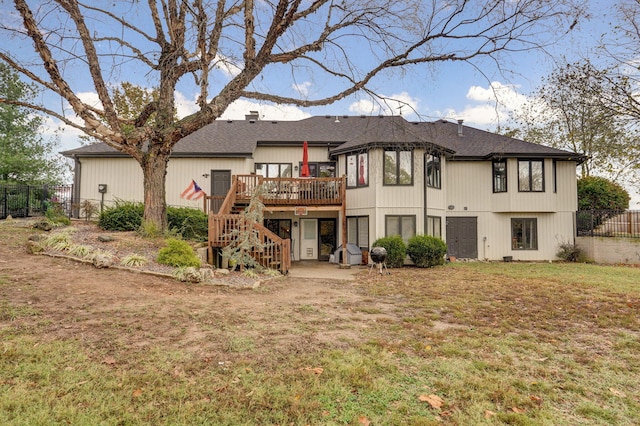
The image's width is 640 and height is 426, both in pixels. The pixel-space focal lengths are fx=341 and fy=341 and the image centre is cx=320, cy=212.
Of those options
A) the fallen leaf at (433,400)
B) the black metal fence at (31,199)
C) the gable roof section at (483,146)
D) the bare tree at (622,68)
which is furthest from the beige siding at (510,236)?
the black metal fence at (31,199)

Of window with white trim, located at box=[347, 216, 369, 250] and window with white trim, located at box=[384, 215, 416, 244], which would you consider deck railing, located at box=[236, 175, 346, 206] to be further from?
window with white trim, located at box=[384, 215, 416, 244]

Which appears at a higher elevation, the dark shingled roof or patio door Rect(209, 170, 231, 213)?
the dark shingled roof

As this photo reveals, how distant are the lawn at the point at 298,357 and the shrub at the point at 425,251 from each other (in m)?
5.82

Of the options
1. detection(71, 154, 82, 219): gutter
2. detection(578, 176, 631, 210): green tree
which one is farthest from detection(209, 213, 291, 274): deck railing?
detection(578, 176, 631, 210): green tree

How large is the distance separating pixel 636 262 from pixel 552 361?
1485cm

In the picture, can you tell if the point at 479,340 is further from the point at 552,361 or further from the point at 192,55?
the point at 192,55

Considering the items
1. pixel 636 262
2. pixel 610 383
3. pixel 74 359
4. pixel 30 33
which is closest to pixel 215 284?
pixel 74 359

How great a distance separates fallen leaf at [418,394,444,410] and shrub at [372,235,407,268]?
9976 millimetres

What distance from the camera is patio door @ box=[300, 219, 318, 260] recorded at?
16375mm

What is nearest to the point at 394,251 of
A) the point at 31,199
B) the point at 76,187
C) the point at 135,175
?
the point at 135,175

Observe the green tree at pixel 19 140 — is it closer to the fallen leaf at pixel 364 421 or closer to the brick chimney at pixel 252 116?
the brick chimney at pixel 252 116

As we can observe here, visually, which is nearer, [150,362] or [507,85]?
[150,362]

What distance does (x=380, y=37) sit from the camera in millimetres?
8617

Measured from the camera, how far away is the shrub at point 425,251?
1279cm
